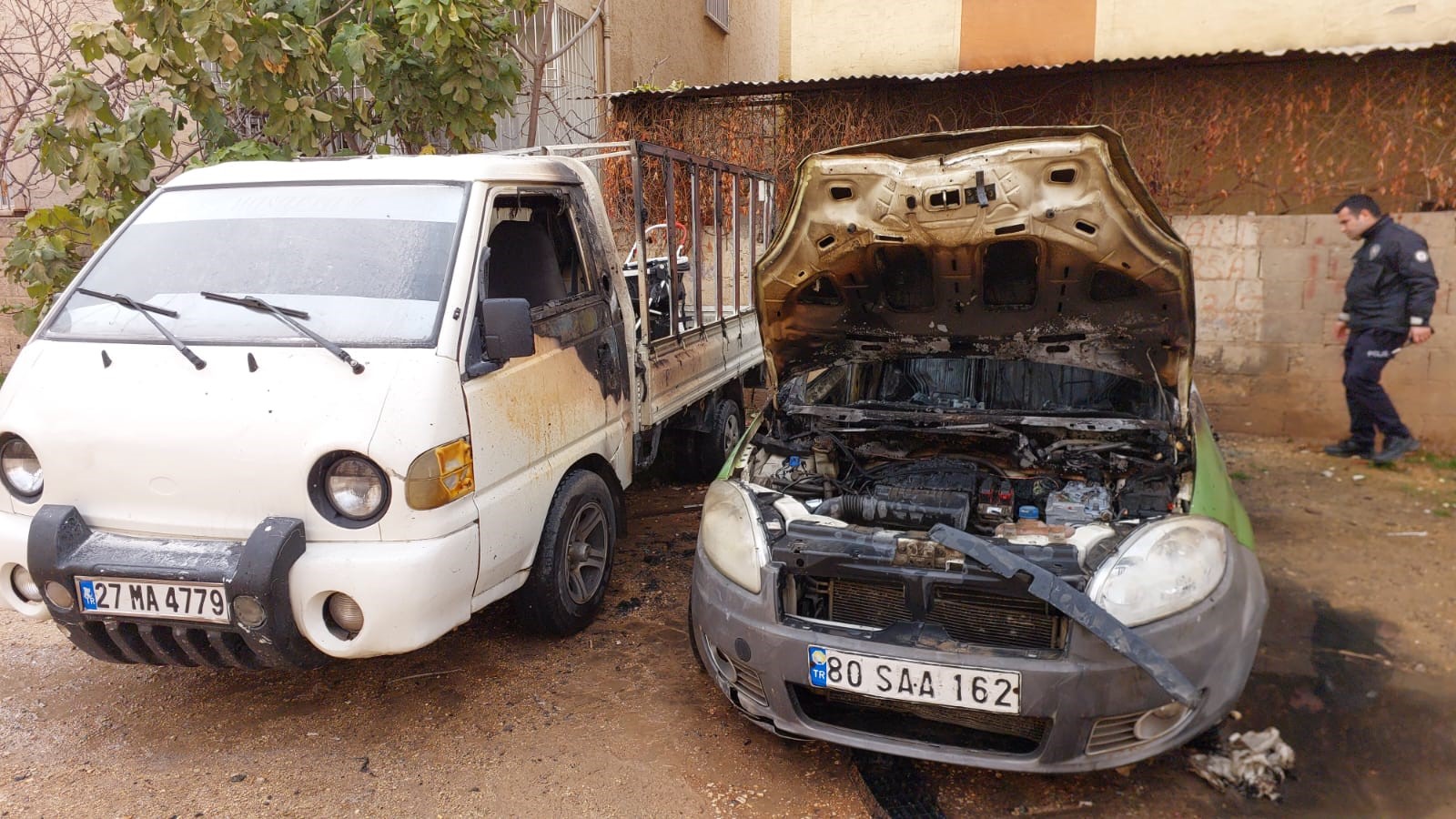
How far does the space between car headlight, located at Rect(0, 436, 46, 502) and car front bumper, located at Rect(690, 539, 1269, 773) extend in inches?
92.2

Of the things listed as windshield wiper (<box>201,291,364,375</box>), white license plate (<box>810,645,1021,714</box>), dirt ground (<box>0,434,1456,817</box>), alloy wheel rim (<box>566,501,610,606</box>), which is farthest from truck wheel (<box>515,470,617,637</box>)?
white license plate (<box>810,645,1021,714</box>)

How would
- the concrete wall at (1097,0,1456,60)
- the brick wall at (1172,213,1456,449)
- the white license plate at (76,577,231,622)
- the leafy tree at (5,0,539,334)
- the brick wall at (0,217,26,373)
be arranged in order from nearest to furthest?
the white license plate at (76,577,231,622) → the leafy tree at (5,0,539,334) → the brick wall at (1172,213,1456,449) → the brick wall at (0,217,26,373) → the concrete wall at (1097,0,1456,60)

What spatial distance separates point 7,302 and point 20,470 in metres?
6.34

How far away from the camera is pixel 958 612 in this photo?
280 centimetres

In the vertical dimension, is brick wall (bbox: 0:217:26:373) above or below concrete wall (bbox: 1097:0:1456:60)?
below

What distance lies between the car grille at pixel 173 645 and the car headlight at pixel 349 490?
19.4 inches

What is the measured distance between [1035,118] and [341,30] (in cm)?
575

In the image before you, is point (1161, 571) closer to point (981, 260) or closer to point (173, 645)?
point (981, 260)

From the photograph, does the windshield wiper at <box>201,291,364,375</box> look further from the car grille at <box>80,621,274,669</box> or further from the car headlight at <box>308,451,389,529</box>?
the car grille at <box>80,621,274,669</box>

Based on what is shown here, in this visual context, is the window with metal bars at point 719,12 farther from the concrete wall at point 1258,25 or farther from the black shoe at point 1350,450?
the black shoe at point 1350,450

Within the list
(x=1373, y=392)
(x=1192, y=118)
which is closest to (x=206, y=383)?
(x=1373, y=392)

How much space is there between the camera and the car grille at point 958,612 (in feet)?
8.93

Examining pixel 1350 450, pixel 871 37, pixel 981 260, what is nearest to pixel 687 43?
pixel 871 37

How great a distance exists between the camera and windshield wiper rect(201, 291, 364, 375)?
2990mm
